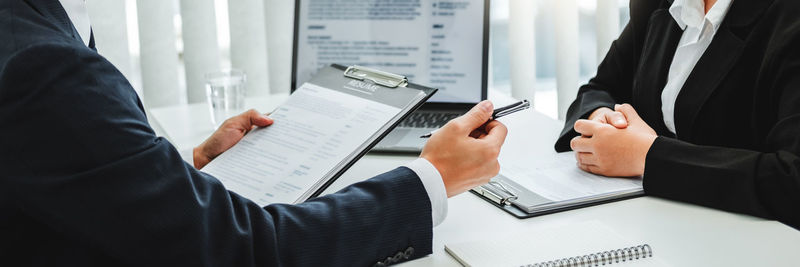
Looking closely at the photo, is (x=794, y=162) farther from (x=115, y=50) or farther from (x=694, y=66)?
(x=115, y=50)

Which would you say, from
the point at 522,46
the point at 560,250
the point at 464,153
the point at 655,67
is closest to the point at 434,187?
the point at 464,153

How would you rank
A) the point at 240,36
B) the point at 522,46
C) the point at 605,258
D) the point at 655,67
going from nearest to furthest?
1. the point at 605,258
2. the point at 655,67
3. the point at 240,36
4. the point at 522,46

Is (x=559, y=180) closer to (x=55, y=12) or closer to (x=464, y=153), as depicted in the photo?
(x=464, y=153)

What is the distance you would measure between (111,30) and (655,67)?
1.46 m

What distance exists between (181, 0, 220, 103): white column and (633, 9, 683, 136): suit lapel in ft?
4.23

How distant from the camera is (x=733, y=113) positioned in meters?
1.21

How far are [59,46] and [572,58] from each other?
2.10 metres

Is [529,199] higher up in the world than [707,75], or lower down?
lower down

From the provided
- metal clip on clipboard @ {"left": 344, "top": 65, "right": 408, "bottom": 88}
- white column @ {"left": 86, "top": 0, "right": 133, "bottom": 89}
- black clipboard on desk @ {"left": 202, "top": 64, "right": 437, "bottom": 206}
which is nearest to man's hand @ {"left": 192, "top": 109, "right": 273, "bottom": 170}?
black clipboard on desk @ {"left": 202, "top": 64, "right": 437, "bottom": 206}

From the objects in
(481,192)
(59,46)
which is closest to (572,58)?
(481,192)

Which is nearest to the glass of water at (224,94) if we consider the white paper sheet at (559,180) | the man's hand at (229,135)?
the man's hand at (229,135)

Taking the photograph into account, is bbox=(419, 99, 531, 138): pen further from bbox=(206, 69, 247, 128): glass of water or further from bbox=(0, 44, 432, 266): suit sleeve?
bbox=(206, 69, 247, 128): glass of water

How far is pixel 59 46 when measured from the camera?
2.30ft

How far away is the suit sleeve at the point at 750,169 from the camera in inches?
39.2
